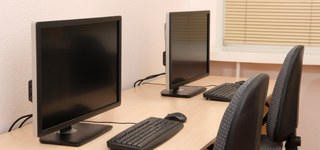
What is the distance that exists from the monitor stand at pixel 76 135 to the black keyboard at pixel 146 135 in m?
0.11

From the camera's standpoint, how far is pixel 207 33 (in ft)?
6.80

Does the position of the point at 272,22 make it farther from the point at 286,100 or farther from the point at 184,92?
the point at 286,100

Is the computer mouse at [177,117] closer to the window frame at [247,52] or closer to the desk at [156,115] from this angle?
the desk at [156,115]

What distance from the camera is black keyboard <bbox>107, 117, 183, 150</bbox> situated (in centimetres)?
107

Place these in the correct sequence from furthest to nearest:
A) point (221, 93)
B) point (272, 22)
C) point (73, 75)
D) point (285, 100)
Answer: point (272, 22), point (221, 93), point (285, 100), point (73, 75)

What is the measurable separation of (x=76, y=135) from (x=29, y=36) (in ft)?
1.54

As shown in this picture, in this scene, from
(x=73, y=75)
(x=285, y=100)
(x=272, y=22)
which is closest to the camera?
(x=73, y=75)

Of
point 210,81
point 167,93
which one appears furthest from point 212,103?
point 210,81

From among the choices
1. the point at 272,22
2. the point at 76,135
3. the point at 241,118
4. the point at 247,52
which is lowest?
the point at 76,135

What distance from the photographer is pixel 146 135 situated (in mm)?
1163

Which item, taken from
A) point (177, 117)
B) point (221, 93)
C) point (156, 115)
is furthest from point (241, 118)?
point (221, 93)

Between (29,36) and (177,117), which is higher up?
(29,36)

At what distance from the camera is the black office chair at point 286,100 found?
1477mm

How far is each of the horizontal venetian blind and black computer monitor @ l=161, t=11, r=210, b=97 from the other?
0.80 m
